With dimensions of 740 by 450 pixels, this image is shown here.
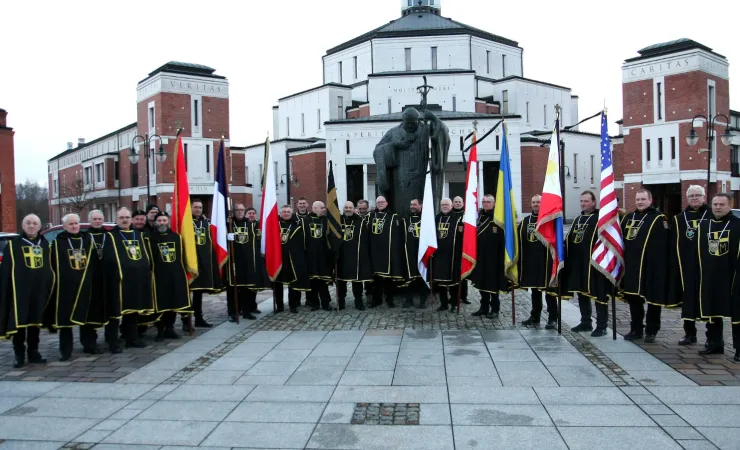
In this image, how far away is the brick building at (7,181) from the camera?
A: 3497 cm

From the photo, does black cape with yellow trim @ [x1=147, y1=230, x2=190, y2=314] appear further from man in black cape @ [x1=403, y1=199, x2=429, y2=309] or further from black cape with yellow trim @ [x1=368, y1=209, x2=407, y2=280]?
man in black cape @ [x1=403, y1=199, x2=429, y2=309]

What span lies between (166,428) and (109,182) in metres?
57.5

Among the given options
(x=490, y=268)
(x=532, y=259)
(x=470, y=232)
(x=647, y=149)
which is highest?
(x=647, y=149)

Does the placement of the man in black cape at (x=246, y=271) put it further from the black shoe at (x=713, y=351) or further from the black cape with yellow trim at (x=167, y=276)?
the black shoe at (x=713, y=351)

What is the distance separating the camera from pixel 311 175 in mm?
56125

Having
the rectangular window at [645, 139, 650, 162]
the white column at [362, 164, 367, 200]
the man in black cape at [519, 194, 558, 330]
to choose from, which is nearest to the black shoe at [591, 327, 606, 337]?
the man in black cape at [519, 194, 558, 330]

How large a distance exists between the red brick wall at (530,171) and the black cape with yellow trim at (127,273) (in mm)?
47073

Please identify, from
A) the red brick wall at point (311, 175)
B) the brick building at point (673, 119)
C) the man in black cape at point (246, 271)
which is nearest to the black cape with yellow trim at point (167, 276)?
the man in black cape at point (246, 271)

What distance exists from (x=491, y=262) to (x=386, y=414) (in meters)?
5.63

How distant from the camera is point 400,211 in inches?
523

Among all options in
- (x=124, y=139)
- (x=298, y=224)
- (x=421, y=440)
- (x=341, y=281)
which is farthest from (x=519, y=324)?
(x=124, y=139)

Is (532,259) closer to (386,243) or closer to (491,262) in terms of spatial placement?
(491,262)

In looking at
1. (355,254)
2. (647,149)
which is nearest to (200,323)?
(355,254)

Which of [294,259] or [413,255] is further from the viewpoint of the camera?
[413,255]
